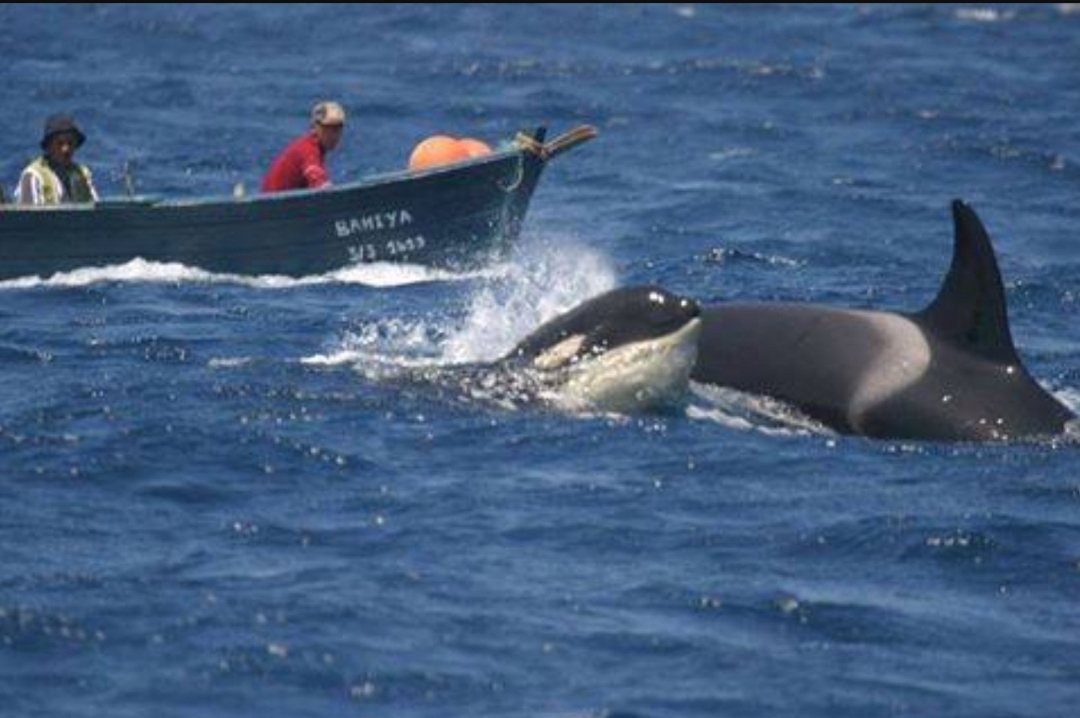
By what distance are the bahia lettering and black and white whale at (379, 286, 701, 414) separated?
7.81 metres

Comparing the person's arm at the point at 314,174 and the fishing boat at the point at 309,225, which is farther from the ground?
the person's arm at the point at 314,174

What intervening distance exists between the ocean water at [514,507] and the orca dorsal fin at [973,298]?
851 millimetres

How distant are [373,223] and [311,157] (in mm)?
935

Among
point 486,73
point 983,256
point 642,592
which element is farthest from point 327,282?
point 486,73

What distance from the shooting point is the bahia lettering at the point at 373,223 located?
29.2 meters

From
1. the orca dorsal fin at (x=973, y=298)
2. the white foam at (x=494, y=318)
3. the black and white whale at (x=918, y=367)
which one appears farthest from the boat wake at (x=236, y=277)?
the orca dorsal fin at (x=973, y=298)

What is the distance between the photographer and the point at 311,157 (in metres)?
29.1

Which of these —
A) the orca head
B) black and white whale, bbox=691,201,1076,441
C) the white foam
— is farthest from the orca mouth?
the white foam

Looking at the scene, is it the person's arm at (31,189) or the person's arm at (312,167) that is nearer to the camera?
the person's arm at (31,189)

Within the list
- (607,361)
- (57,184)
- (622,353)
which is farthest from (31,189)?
(622,353)

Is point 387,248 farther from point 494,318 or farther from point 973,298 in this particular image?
point 973,298

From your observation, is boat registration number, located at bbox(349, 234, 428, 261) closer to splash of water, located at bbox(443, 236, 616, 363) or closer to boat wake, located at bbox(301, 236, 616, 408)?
boat wake, located at bbox(301, 236, 616, 408)

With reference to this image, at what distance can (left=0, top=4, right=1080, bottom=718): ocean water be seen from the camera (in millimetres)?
15828

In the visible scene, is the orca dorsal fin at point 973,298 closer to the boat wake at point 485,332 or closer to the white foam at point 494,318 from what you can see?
the boat wake at point 485,332
